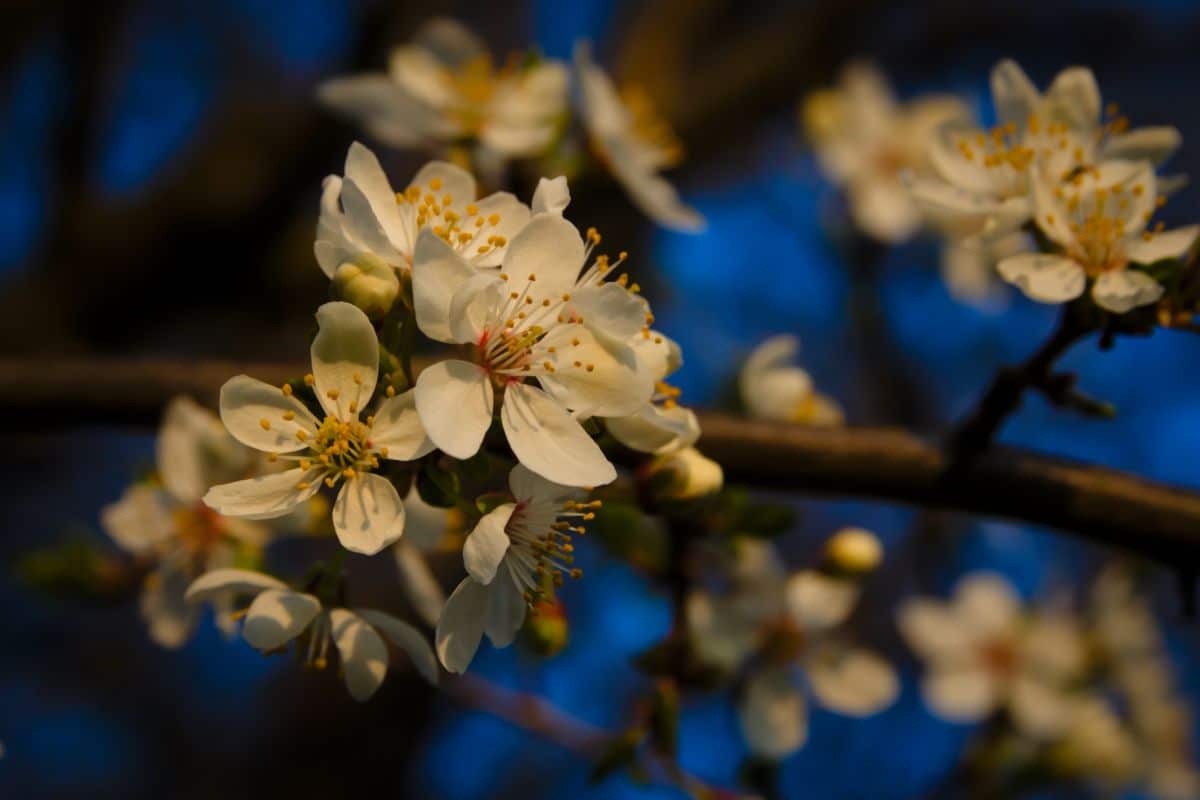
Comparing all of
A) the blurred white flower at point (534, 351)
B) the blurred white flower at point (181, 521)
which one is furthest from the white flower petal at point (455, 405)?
the blurred white flower at point (181, 521)

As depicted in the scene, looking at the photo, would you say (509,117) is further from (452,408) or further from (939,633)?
(939,633)

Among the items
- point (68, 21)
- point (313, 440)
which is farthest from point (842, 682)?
point (68, 21)

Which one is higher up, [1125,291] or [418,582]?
[1125,291]

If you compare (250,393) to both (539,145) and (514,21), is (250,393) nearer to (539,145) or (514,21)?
(539,145)

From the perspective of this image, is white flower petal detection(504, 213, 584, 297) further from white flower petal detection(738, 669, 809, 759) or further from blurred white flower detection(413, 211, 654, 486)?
white flower petal detection(738, 669, 809, 759)

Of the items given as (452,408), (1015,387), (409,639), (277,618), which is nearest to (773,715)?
(1015,387)

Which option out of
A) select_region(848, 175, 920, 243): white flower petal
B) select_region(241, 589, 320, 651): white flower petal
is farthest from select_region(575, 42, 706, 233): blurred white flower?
select_region(848, 175, 920, 243): white flower petal

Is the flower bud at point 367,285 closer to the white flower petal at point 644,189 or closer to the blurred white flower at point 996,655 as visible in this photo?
the white flower petal at point 644,189
